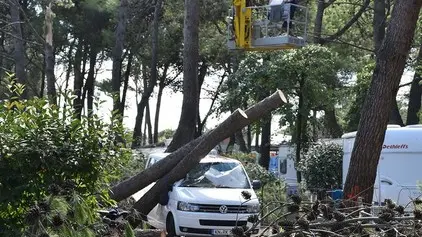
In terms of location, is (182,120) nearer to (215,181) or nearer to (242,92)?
(242,92)

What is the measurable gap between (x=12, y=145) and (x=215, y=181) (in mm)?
8495

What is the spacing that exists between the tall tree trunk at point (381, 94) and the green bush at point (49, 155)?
5.22 meters

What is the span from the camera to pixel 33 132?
5.22 meters

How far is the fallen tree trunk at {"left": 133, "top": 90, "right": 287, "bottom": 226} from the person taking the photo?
1192 cm

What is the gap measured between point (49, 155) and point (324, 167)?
1808 centimetres

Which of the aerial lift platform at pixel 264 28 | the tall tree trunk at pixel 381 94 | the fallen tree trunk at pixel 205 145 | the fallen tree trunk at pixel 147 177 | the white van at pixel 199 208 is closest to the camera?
the tall tree trunk at pixel 381 94

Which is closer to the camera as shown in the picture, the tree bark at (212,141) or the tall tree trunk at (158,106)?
the tree bark at (212,141)

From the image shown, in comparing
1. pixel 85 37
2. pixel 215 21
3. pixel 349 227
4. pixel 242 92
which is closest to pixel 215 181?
pixel 349 227

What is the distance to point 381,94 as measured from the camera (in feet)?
33.0

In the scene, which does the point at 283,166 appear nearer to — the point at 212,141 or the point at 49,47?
the point at 49,47

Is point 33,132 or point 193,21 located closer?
point 33,132

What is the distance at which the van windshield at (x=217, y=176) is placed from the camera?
13.3m

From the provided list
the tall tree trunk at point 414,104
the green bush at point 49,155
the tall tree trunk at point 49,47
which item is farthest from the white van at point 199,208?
the tall tree trunk at point 414,104

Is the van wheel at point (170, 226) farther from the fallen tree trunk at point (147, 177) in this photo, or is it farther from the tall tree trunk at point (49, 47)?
the tall tree trunk at point (49, 47)
